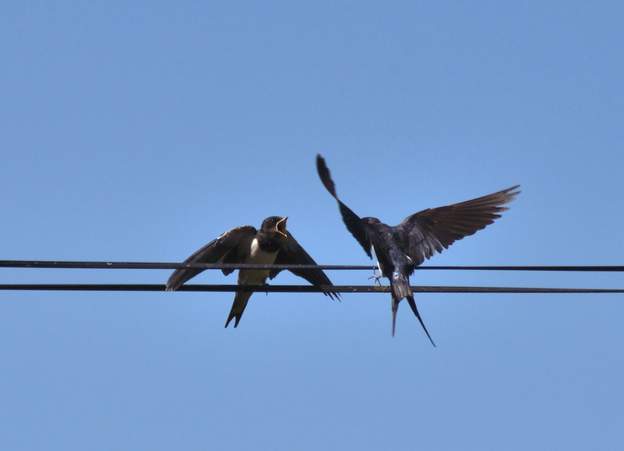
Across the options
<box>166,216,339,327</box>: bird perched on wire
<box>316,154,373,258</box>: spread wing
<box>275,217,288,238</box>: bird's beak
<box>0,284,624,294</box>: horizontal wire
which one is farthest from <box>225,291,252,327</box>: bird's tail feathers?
<box>0,284,624,294</box>: horizontal wire

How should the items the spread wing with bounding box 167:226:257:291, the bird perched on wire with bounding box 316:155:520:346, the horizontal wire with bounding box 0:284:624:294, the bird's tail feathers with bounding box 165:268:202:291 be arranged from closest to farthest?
the horizontal wire with bounding box 0:284:624:294 < the bird's tail feathers with bounding box 165:268:202:291 < the bird perched on wire with bounding box 316:155:520:346 < the spread wing with bounding box 167:226:257:291

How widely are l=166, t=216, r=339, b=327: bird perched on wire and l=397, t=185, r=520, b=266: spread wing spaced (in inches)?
35.0

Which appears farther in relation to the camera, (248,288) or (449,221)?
(449,221)

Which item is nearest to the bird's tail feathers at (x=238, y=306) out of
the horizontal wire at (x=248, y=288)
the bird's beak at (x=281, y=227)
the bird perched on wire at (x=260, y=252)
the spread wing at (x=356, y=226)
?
the bird perched on wire at (x=260, y=252)

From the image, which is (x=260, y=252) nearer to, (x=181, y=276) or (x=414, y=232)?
(x=414, y=232)

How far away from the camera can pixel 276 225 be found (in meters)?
10.7

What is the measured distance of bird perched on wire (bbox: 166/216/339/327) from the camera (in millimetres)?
10648

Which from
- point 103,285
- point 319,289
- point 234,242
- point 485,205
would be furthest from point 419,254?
point 103,285

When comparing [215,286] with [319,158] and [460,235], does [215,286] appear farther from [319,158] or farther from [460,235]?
[460,235]

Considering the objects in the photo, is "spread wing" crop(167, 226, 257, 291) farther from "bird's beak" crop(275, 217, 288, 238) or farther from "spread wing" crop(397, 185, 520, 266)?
"spread wing" crop(397, 185, 520, 266)

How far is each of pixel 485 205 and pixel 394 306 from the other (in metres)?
2.35

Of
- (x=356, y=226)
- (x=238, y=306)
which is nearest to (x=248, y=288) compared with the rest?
(x=356, y=226)

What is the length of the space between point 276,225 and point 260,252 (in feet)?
1.08

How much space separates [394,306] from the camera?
8.82 metres
